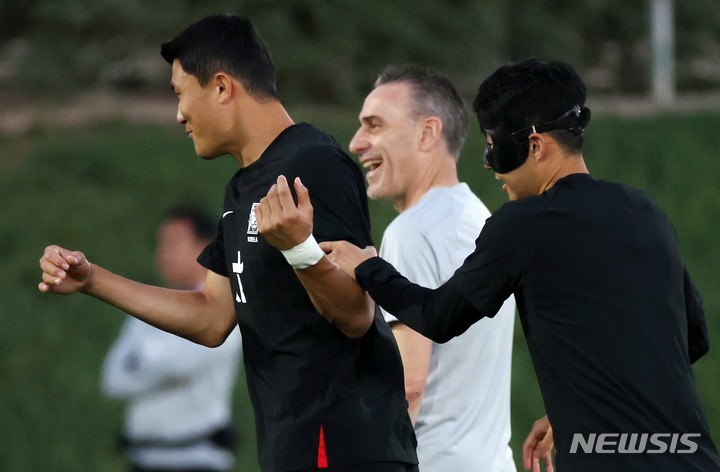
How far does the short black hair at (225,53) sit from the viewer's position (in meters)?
2.75

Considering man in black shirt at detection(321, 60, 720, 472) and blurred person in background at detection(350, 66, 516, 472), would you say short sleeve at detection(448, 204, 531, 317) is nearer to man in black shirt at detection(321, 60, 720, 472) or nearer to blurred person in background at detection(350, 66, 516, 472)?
man in black shirt at detection(321, 60, 720, 472)

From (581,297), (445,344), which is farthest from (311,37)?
(581,297)

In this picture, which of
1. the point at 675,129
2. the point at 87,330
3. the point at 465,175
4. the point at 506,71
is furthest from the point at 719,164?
the point at 506,71

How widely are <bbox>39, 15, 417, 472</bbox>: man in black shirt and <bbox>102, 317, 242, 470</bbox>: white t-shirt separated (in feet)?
6.03

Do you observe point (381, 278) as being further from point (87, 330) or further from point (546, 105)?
point (87, 330)

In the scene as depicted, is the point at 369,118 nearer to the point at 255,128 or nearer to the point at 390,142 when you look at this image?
the point at 390,142

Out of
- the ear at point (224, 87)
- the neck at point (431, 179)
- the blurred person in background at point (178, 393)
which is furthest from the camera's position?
the blurred person in background at point (178, 393)

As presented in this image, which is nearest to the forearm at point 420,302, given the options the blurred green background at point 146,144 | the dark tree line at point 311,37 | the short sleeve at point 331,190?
the short sleeve at point 331,190

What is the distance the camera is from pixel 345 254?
257cm

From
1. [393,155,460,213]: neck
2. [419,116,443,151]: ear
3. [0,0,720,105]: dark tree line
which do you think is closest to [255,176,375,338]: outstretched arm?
[393,155,460,213]: neck

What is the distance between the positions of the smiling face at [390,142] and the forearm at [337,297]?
1.18 metres

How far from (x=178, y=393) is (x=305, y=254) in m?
2.55

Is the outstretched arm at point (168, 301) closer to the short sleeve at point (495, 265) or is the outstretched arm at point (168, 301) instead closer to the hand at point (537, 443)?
the short sleeve at point (495, 265)

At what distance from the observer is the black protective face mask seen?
2.53 meters
